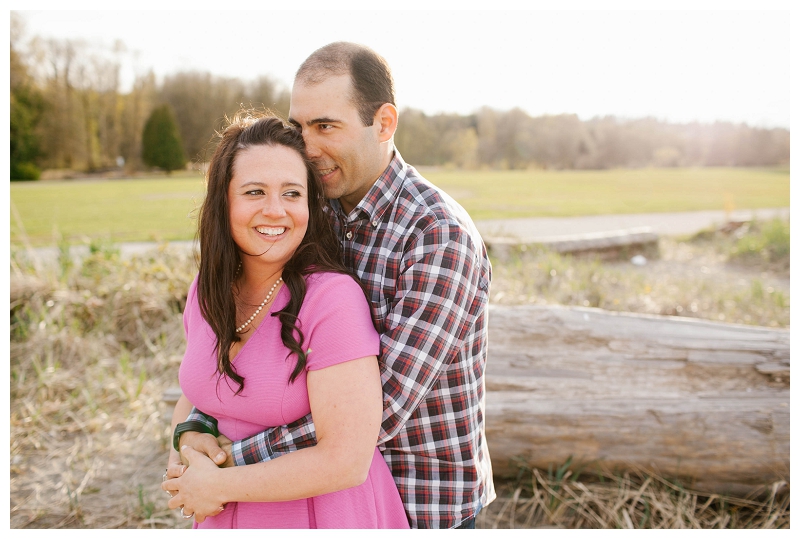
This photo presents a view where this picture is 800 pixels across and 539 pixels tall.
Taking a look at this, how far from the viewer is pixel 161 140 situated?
21797mm

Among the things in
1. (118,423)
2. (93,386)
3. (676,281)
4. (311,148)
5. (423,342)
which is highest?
(311,148)

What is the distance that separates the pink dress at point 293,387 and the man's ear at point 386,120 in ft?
1.88

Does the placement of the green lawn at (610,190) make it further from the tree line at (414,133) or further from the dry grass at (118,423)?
the dry grass at (118,423)

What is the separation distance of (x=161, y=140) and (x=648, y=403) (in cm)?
2218

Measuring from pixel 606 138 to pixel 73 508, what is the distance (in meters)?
17.2

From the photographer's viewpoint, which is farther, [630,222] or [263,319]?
[630,222]

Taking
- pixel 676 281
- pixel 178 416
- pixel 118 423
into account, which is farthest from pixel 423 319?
pixel 676 281

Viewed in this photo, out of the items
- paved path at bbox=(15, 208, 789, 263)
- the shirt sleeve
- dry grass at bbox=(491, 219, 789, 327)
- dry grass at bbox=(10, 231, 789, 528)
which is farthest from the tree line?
the shirt sleeve

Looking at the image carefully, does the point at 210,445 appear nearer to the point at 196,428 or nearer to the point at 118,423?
the point at 196,428

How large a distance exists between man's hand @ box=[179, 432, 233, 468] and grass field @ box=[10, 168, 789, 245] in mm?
8844

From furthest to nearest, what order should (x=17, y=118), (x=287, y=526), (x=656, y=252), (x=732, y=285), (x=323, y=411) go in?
(x=17, y=118) → (x=656, y=252) → (x=732, y=285) → (x=287, y=526) → (x=323, y=411)

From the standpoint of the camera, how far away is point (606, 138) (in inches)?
685
